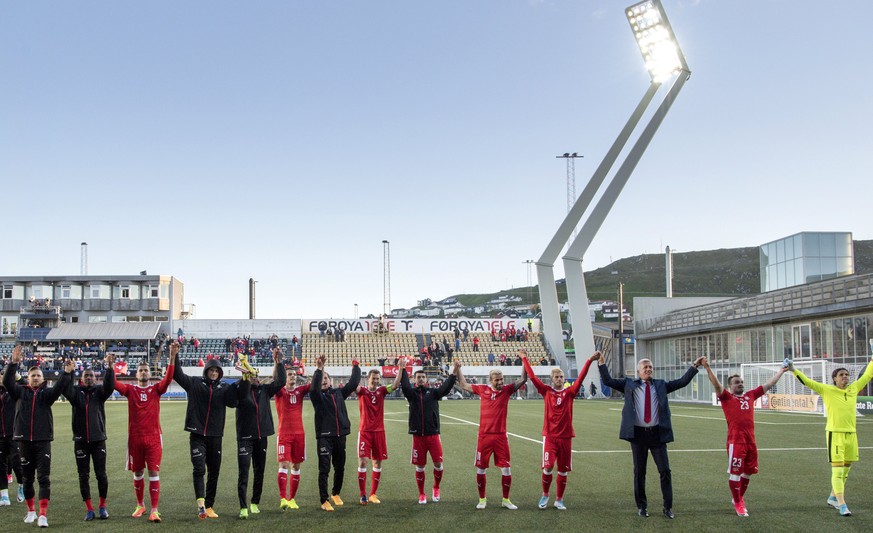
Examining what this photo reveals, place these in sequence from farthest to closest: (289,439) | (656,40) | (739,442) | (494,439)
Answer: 1. (656,40)
2. (289,439)
3. (494,439)
4. (739,442)

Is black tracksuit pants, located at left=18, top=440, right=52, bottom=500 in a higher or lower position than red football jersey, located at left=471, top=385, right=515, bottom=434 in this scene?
lower

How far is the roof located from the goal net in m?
48.4

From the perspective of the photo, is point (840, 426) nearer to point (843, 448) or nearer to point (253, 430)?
point (843, 448)

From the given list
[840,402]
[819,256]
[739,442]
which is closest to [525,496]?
[739,442]

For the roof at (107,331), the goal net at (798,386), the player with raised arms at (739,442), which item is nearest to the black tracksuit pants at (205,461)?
the player with raised arms at (739,442)

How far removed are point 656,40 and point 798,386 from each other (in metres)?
19.3

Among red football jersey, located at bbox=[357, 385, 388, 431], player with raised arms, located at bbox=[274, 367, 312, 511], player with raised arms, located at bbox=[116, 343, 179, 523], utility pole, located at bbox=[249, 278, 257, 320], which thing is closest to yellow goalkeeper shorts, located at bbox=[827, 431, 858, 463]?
red football jersey, located at bbox=[357, 385, 388, 431]

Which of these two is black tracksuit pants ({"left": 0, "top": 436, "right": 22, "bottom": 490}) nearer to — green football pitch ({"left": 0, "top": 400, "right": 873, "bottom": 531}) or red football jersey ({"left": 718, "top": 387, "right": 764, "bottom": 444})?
green football pitch ({"left": 0, "top": 400, "right": 873, "bottom": 531})

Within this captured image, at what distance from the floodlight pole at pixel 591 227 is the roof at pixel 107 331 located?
3743 cm

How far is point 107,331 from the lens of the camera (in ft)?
227

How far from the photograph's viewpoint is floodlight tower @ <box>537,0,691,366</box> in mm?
43438

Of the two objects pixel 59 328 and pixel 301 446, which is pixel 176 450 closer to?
pixel 301 446

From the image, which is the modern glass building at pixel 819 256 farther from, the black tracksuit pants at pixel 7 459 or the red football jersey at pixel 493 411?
the black tracksuit pants at pixel 7 459

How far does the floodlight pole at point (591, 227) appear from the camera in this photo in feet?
152
